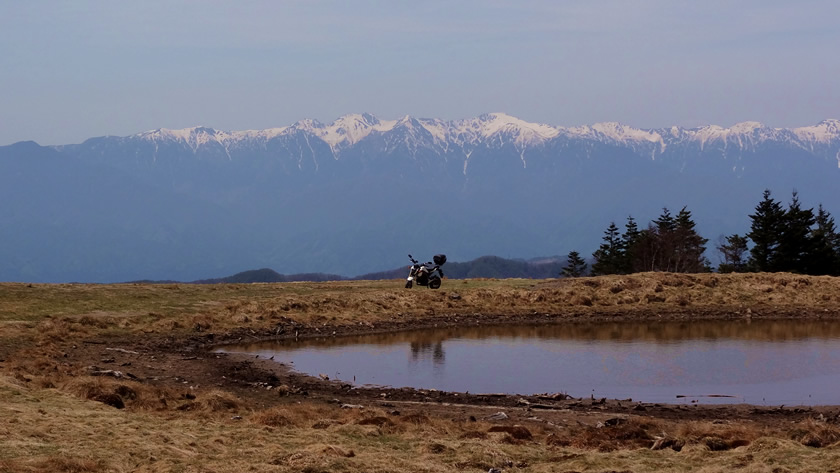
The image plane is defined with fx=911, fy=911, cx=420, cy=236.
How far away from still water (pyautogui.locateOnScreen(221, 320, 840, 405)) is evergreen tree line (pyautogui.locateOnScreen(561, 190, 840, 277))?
50619 mm

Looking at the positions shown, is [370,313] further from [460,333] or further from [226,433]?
[226,433]

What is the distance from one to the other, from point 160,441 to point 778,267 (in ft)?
297

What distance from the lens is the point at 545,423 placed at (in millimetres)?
22094

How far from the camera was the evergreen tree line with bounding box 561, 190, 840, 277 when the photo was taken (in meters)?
96.4

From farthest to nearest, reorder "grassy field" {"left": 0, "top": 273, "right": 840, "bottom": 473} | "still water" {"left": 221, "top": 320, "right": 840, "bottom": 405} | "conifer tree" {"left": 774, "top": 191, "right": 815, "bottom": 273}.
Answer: "conifer tree" {"left": 774, "top": 191, "right": 815, "bottom": 273} < "still water" {"left": 221, "top": 320, "right": 840, "bottom": 405} < "grassy field" {"left": 0, "top": 273, "right": 840, "bottom": 473}

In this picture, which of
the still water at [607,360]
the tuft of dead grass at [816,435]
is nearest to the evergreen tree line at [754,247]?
the still water at [607,360]

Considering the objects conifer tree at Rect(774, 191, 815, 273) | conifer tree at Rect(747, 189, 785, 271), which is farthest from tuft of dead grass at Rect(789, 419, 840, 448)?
conifer tree at Rect(747, 189, 785, 271)

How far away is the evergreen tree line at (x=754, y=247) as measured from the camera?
96.4m

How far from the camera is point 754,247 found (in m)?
97.7

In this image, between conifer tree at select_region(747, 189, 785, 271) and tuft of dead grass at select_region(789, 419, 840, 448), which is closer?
tuft of dead grass at select_region(789, 419, 840, 448)

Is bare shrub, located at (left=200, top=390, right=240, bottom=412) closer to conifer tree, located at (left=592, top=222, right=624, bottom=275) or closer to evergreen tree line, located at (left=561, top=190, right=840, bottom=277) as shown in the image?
evergreen tree line, located at (left=561, top=190, right=840, bottom=277)

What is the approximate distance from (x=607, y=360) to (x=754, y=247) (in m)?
68.2

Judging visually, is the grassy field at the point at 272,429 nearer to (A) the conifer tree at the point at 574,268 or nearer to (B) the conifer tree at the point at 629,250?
(B) the conifer tree at the point at 629,250

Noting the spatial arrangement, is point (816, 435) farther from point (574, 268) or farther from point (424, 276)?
point (574, 268)
